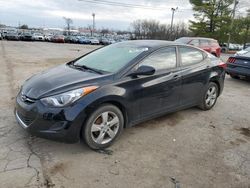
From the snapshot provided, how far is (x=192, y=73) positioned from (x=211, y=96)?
104 cm

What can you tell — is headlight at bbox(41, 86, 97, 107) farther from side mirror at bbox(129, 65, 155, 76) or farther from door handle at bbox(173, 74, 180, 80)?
door handle at bbox(173, 74, 180, 80)

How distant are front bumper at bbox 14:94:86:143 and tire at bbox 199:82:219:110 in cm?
297

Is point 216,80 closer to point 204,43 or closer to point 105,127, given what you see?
point 105,127

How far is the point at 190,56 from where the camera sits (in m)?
4.62

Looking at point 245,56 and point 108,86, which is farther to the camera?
point 245,56

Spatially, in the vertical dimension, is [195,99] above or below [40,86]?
below

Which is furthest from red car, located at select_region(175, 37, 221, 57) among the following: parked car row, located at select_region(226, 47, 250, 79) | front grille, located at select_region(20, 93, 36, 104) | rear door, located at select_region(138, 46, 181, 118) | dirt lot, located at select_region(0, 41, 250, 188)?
front grille, located at select_region(20, 93, 36, 104)

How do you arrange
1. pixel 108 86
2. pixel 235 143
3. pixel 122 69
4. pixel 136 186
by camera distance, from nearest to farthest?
1. pixel 136 186
2. pixel 108 86
3. pixel 122 69
4. pixel 235 143

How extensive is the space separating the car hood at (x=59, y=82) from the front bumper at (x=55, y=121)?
19 cm

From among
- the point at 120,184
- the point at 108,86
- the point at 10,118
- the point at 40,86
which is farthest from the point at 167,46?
the point at 10,118

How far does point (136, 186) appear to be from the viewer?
2.65 meters

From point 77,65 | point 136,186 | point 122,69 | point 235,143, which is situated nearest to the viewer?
point 136,186

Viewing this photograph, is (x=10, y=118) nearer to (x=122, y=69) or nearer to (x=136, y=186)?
(x=122, y=69)

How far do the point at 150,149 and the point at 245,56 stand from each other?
6.33 meters
